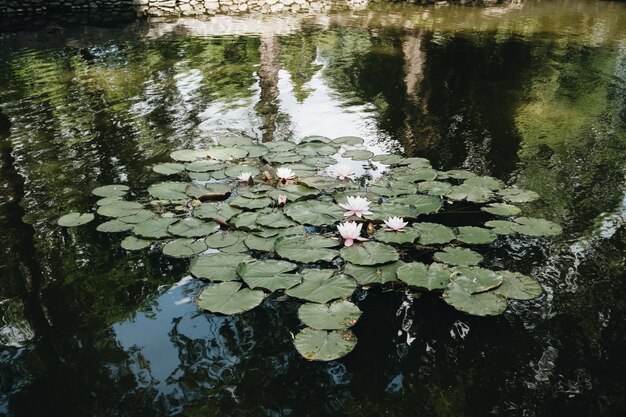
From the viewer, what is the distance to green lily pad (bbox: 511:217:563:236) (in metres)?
2.59

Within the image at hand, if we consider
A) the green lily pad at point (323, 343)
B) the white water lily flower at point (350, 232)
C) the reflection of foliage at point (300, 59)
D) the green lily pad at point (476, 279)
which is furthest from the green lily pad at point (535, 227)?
the reflection of foliage at point (300, 59)

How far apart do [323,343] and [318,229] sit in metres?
0.94

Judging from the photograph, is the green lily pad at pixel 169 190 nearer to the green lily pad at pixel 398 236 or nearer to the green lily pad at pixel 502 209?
the green lily pad at pixel 398 236

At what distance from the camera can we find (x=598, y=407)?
160 cm

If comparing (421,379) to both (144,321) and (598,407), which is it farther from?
(144,321)

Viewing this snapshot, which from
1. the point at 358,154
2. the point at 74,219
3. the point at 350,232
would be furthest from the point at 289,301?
the point at 358,154

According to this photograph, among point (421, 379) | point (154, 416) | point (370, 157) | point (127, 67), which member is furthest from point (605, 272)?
point (127, 67)

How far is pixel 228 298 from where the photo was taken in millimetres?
2072

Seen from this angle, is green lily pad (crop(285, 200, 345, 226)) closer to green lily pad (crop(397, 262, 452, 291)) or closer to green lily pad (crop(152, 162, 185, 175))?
green lily pad (crop(397, 262, 452, 291))

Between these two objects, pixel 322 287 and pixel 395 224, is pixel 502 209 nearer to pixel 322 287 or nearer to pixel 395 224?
pixel 395 224

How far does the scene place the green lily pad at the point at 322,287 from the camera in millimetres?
2053

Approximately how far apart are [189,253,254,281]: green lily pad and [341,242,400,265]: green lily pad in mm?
464

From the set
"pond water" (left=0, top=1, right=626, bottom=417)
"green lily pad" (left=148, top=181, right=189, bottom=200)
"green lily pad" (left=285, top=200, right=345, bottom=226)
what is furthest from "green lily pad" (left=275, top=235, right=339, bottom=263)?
"green lily pad" (left=148, top=181, right=189, bottom=200)

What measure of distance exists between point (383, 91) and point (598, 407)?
4591 mm
